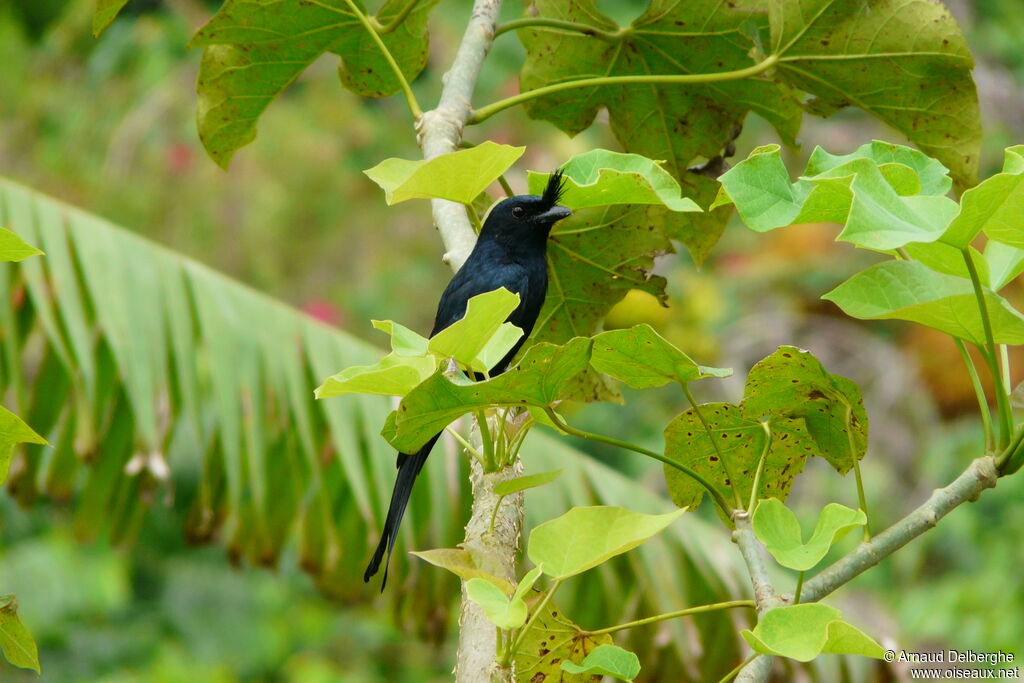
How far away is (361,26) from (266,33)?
155mm

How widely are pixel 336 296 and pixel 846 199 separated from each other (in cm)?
693

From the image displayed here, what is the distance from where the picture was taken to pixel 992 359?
957 mm

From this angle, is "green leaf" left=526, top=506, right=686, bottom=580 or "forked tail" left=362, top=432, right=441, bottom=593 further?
"forked tail" left=362, top=432, right=441, bottom=593

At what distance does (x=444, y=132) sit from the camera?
1.41 m

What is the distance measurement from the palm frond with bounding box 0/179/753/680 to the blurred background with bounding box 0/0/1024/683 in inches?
87.5

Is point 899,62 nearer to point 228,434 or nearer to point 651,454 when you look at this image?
point 651,454

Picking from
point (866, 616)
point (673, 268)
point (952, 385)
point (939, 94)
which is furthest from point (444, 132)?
point (952, 385)

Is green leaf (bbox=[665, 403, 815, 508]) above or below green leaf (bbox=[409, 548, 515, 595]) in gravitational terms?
above

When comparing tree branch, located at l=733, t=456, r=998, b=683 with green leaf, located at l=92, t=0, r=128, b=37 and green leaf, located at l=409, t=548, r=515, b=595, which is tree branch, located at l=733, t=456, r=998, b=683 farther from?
green leaf, located at l=92, t=0, r=128, b=37

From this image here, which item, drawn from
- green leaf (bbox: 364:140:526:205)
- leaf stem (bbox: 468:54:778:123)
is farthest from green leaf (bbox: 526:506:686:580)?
leaf stem (bbox: 468:54:778:123)

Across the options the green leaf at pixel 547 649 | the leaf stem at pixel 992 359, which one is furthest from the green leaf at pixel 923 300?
the green leaf at pixel 547 649

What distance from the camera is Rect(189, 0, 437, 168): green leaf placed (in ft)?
5.31

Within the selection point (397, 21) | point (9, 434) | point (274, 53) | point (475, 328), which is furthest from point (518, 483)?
point (274, 53)

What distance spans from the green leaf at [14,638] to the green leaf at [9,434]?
0.14 metres
